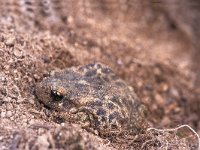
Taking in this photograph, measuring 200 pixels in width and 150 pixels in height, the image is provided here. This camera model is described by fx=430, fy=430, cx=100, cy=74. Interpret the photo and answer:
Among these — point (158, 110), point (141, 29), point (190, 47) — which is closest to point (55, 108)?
point (158, 110)

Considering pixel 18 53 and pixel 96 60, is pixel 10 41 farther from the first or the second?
pixel 96 60

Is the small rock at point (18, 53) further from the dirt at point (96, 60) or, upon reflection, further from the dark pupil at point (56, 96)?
the dark pupil at point (56, 96)

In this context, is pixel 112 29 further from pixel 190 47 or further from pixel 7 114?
pixel 7 114

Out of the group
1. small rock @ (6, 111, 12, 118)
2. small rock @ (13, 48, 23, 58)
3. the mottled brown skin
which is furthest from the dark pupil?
small rock @ (13, 48, 23, 58)

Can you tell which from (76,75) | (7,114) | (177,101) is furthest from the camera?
(177,101)

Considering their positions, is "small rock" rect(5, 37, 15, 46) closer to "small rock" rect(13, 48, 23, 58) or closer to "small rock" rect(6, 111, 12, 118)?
"small rock" rect(13, 48, 23, 58)

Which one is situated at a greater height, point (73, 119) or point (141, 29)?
point (141, 29)

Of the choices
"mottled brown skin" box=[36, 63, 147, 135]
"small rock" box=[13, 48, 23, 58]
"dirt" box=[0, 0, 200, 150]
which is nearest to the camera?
"dirt" box=[0, 0, 200, 150]
